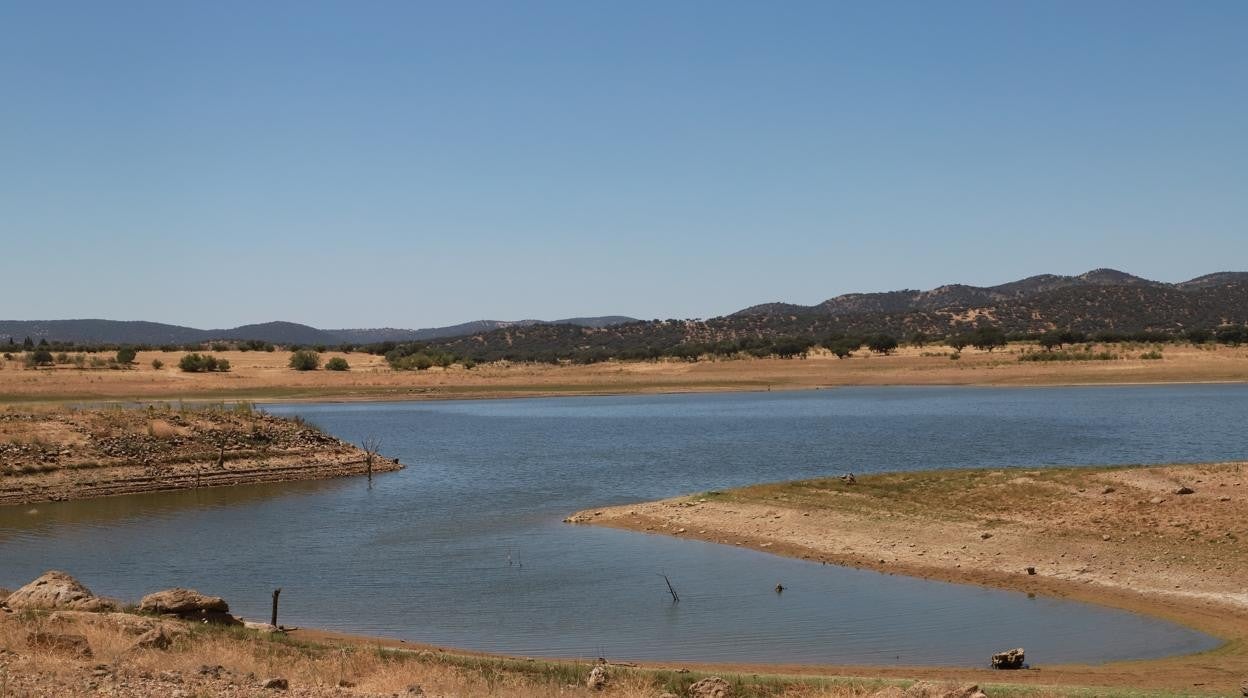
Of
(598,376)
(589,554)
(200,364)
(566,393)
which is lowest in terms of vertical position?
(589,554)

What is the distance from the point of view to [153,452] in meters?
38.8

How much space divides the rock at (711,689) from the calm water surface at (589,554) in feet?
13.4

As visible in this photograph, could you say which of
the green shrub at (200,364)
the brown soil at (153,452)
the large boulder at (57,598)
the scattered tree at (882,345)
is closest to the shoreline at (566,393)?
the green shrub at (200,364)

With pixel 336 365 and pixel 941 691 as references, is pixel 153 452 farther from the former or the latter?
pixel 336 365

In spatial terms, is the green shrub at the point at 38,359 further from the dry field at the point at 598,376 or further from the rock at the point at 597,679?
the rock at the point at 597,679

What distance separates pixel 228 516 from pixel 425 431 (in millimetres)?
28368

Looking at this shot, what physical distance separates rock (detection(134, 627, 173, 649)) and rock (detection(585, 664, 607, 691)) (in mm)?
5084

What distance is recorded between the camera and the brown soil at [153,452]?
3553cm

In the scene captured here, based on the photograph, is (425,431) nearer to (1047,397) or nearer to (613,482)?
(613,482)

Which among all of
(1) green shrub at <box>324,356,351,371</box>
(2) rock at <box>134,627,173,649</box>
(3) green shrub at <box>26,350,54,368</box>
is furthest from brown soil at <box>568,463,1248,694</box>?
(1) green shrub at <box>324,356,351,371</box>

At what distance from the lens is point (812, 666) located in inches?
622

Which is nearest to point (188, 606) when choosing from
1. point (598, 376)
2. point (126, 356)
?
point (126, 356)

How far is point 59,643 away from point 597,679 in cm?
612

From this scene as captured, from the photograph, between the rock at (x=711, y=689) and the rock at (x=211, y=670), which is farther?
the rock at (x=711, y=689)
